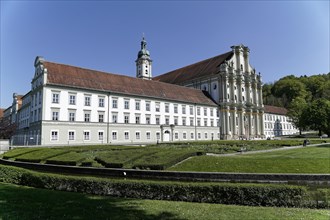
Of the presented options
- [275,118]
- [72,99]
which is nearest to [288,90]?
[275,118]

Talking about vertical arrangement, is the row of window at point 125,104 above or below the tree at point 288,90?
below

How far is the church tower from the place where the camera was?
8891cm

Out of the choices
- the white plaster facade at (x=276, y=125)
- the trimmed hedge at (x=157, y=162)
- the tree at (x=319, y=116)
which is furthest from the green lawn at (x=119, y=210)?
the white plaster facade at (x=276, y=125)

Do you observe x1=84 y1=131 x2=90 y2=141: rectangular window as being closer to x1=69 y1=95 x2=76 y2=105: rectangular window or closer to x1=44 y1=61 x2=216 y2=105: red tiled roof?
x1=69 y1=95 x2=76 y2=105: rectangular window

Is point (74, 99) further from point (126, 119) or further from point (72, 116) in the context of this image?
point (126, 119)

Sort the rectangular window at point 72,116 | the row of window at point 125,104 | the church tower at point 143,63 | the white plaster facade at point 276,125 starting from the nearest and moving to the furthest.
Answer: the row of window at point 125,104 → the rectangular window at point 72,116 → the church tower at point 143,63 → the white plaster facade at point 276,125

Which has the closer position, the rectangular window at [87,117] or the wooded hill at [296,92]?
the rectangular window at [87,117]

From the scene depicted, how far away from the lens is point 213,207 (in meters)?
8.55

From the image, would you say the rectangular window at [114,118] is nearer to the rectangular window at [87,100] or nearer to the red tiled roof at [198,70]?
the rectangular window at [87,100]

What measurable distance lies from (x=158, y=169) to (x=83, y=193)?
5873mm

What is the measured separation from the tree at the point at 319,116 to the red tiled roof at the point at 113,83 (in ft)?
95.2

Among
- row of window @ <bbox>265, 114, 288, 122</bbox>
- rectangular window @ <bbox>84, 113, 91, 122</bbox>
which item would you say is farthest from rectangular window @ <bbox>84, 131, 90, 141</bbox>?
row of window @ <bbox>265, 114, 288, 122</bbox>

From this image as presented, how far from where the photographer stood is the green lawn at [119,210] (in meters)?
7.23

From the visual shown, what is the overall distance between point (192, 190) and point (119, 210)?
10.6 feet
